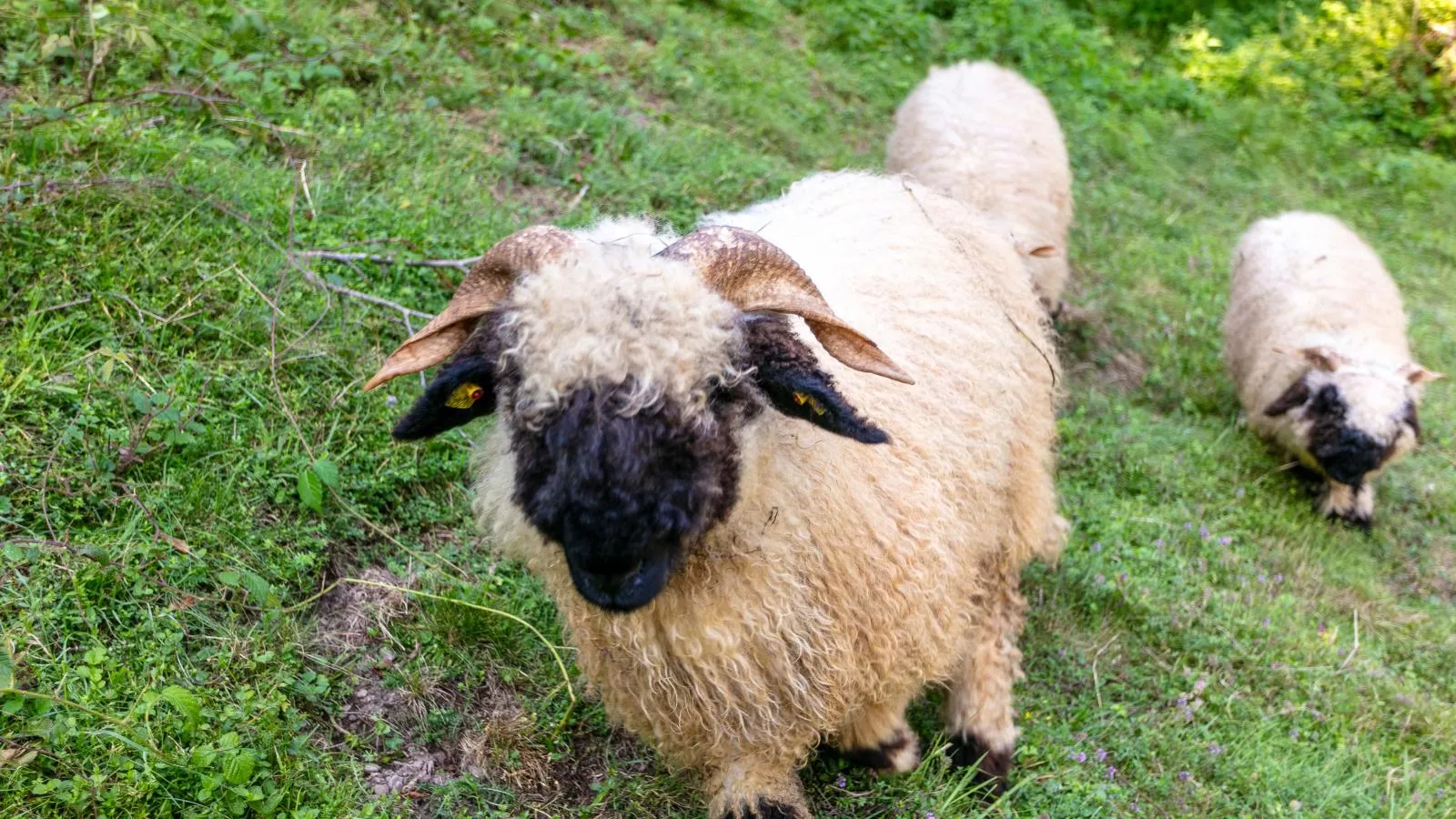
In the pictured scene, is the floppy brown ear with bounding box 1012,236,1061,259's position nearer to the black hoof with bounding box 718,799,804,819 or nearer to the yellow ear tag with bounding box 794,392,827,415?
the yellow ear tag with bounding box 794,392,827,415

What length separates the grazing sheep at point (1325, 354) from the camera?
21.1ft

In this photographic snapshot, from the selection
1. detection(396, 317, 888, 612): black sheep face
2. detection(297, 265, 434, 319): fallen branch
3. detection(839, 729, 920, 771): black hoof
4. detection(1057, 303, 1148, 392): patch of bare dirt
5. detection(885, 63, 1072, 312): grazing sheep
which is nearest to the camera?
detection(396, 317, 888, 612): black sheep face

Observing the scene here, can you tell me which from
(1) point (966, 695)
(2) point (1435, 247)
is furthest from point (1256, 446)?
(2) point (1435, 247)

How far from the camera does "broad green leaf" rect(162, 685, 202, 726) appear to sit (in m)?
2.87

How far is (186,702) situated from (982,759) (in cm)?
273

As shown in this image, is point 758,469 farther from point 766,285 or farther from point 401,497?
point 401,497

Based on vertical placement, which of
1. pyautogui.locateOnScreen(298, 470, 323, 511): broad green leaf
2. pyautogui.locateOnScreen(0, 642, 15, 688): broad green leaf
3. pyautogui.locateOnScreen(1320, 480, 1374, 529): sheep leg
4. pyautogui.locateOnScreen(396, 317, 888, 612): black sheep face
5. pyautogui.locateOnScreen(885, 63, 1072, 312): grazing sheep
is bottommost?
pyautogui.locateOnScreen(1320, 480, 1374, 529): sheep leg

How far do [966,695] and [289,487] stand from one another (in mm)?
2646

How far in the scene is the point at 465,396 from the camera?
271 centimetres

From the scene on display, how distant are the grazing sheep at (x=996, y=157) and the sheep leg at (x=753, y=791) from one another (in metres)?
3.31

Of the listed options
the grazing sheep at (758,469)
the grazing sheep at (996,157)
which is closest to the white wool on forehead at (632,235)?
the grazing sheep at (758,469)

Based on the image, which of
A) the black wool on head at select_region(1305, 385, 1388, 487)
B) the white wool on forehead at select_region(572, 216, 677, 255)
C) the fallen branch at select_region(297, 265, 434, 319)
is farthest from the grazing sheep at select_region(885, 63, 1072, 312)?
the fallen branch at select_region(297, 265, 434, 319)

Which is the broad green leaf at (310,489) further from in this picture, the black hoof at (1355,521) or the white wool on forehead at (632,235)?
the black hoof at (1355,521)

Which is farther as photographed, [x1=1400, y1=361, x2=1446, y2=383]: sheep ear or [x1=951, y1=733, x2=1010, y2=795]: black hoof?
[x1=1400, y1=361, x2=1446, y2=383]: sheep ear
